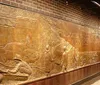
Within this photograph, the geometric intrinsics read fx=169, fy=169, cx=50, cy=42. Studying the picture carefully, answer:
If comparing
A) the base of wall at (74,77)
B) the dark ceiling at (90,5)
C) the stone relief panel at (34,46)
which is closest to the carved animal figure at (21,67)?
the stone relief panel at (34,46)

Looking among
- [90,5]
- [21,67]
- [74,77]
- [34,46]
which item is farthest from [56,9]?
[74,77]

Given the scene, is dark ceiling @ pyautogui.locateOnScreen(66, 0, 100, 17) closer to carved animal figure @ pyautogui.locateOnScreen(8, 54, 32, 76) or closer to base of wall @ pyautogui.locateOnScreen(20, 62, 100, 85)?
base of wall @ pyautogui.locateOnScreen(20, 62, 100, 85)

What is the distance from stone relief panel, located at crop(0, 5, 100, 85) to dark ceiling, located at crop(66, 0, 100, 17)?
2.80 ft

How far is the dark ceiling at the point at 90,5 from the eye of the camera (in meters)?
6.06

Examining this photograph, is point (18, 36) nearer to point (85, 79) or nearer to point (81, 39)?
point (81, 39)

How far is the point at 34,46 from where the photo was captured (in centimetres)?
396

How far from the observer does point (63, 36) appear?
17.0 feet

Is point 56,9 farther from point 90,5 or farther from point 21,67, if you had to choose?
point 90,5

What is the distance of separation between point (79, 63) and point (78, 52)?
18.4 inches

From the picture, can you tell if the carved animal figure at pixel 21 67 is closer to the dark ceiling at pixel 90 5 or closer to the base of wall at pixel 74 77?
the base of wall at pixel 74 77

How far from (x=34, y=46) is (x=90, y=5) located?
382 centimetres

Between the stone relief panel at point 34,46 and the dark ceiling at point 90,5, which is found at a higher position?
the dark ceiling at point 90,5

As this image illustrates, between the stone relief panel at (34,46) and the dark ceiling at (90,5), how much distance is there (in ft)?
2.80

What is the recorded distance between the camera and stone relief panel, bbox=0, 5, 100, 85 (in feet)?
10.7
